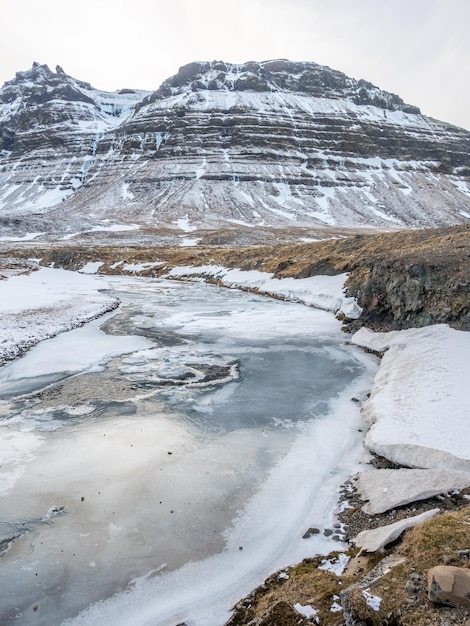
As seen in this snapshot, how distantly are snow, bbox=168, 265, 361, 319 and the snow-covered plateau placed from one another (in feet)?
22.6

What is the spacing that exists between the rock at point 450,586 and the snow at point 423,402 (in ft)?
13.0

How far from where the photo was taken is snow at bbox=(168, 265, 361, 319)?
26312 millimetres

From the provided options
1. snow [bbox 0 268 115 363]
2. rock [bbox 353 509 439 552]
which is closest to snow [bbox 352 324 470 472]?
rock [bbox 353 509 439 552]

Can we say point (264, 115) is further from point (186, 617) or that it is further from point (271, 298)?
point (186, 617)

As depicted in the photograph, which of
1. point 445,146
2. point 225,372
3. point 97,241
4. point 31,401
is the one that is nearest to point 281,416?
point 225,372

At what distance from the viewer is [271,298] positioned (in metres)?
33.2

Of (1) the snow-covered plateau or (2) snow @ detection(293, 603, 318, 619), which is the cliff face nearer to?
(1) the snow-covered plateau

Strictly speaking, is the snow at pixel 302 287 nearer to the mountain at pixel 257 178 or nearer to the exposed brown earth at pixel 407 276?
the exposed brown earth at pixel 407 276

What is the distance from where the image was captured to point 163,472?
8.34m

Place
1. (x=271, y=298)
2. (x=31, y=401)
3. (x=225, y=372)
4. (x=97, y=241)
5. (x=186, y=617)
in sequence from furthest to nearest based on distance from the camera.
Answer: (x=97, y=241)
(x=271, y=298)
(x=225, y=372)
(x=31, y=401)
(x=186, y=617)

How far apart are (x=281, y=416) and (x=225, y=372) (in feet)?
14.0

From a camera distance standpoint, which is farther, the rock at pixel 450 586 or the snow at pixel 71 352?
the snow at pixel 71 352

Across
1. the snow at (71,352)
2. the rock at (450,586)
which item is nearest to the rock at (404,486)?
the rock at (450,586)

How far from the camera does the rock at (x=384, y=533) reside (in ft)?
18.1
